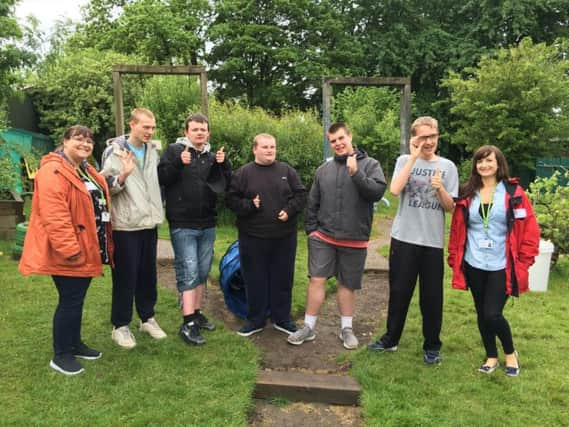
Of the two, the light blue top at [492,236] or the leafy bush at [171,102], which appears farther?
the leafy bush at [171,102]

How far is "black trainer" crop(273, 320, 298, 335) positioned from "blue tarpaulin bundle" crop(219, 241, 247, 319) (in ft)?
1.62

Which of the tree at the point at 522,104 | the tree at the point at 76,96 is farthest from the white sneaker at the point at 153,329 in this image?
the tree at the point at 76,96

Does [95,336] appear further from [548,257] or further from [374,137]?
[374,137]

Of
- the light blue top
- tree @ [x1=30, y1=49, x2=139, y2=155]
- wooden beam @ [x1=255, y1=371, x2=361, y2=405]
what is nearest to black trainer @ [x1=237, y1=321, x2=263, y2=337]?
wooden beam @ [x1=255, y1=371, x2=361, y2=405]

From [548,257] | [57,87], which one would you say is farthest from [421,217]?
[57,87]

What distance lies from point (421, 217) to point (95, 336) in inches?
121

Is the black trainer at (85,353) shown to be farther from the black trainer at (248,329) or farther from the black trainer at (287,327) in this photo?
the black trainer at (287,327)

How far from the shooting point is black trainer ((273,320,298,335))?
4.57m

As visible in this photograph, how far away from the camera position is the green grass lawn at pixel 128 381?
3.12m

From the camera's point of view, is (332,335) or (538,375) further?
(332,335)

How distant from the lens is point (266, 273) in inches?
175

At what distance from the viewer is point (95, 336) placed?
445 cm

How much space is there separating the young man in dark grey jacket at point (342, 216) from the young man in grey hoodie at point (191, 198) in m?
0.86

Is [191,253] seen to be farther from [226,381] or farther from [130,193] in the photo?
[226,381]
